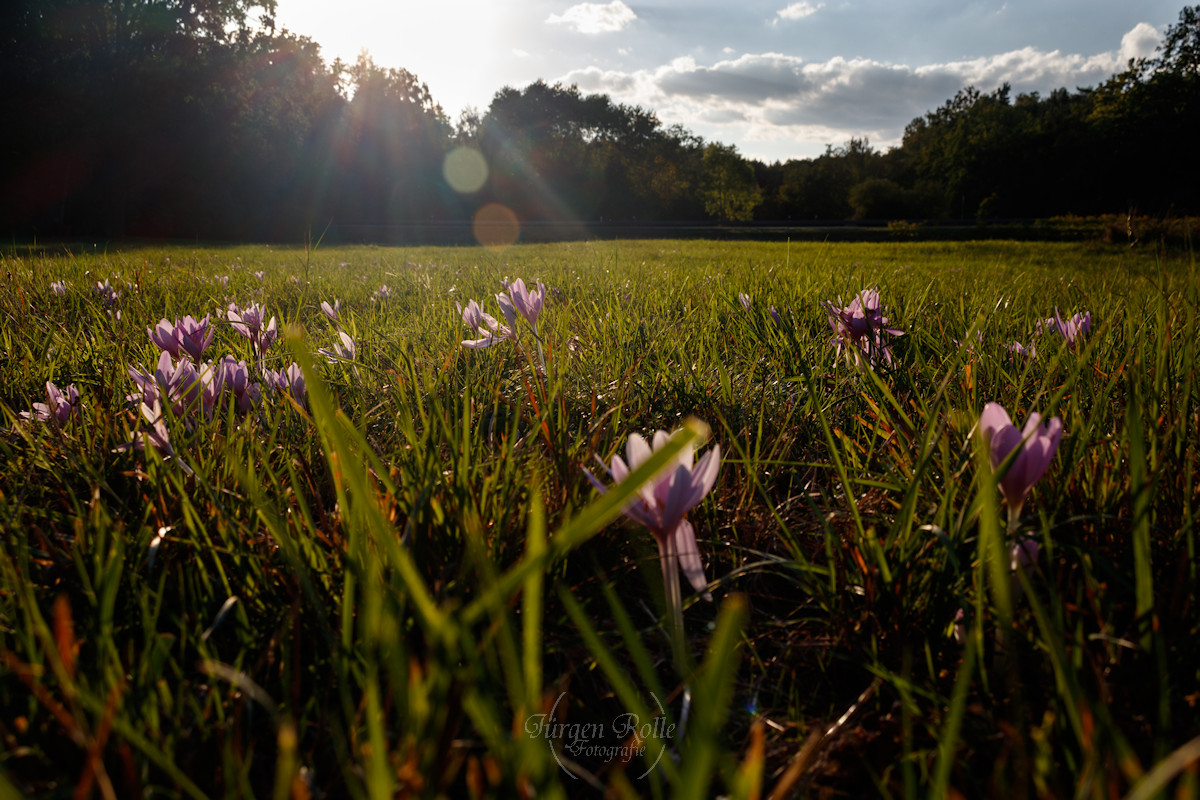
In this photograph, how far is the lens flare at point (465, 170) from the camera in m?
50.5

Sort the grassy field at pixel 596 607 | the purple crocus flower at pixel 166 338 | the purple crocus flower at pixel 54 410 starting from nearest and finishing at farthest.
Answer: the grassy field at pixel 596 607, the purple crocus flower at pixel 54 410, the purple crocus flower at pixel 166 338

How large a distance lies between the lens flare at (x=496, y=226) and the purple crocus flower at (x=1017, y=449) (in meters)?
21.2

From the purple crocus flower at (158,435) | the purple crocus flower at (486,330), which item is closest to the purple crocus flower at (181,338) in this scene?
the purple crocus flower at (158,435)

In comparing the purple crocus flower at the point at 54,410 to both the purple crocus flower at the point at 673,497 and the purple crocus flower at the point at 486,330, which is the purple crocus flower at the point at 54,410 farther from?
the purple crocus flower at the point at 673,497

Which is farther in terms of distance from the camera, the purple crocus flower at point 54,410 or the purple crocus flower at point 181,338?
the purple crocus flower at point 181,338

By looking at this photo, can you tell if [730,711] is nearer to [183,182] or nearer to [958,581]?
[958,581]

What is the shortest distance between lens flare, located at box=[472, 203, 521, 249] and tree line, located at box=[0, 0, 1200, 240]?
1.35 meters

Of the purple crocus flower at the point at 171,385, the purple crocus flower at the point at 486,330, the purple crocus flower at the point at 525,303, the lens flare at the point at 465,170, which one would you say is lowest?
the purple crocus flower at the point at 171,385

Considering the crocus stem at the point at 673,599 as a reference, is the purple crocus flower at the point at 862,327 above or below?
above

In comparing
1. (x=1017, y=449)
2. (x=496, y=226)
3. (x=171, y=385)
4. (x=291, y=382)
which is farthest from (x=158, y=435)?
(x=496, y=226)

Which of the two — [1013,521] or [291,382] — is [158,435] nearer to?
[291,382]

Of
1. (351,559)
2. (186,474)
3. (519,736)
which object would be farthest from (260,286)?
(519,736)

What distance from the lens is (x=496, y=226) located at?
38.8 metres

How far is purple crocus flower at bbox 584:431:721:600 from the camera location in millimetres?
705
